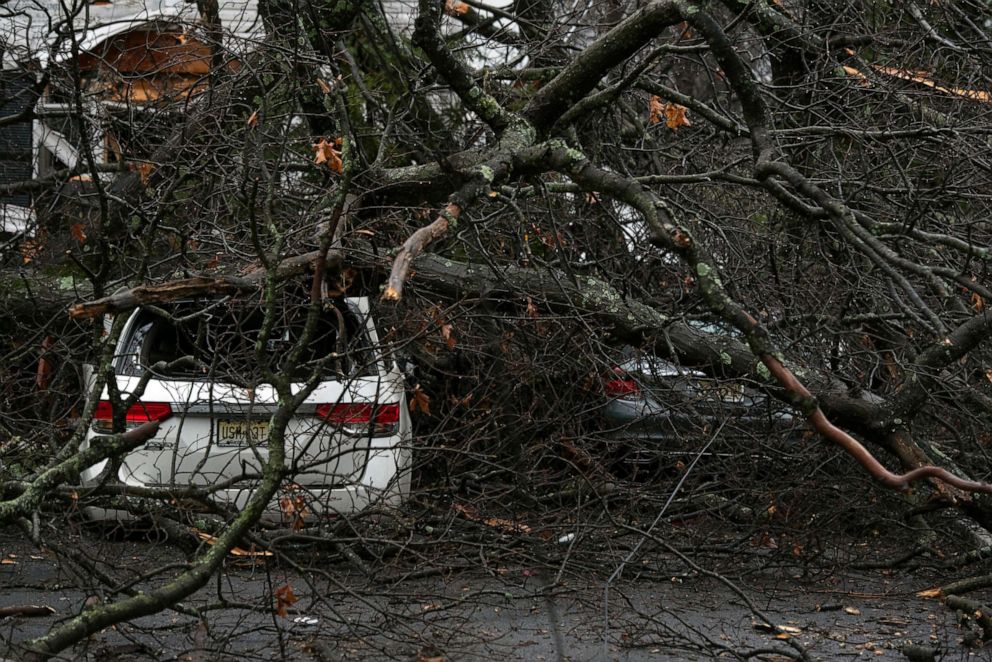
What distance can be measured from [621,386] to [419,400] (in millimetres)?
1315

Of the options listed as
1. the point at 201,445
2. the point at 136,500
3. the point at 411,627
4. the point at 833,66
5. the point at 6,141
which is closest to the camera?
the point at 411,627

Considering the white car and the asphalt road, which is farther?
the white car

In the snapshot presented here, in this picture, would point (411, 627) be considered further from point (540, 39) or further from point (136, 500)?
point (540, 39)

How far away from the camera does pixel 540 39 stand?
345 inches

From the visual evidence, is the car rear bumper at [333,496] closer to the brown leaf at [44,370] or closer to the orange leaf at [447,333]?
the orange leaf at [447,333]

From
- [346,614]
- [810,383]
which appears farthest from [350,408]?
[810,383]

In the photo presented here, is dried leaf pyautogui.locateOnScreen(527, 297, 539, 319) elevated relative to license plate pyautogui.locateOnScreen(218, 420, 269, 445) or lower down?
elevated

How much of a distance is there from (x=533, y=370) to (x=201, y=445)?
2113 millimetres

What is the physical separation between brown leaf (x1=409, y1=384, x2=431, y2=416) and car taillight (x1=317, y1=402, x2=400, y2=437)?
0.49 feet

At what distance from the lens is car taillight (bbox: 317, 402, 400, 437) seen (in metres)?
5.66

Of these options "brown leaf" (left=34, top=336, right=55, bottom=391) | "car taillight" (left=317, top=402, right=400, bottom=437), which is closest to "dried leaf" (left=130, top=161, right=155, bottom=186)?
"brown leaf" (left=34, top=336, right=55, bottom=391)

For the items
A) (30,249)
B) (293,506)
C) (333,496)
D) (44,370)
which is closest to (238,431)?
(333,496)

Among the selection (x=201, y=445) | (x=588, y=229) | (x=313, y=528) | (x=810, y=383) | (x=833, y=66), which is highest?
(x=833, y=66)

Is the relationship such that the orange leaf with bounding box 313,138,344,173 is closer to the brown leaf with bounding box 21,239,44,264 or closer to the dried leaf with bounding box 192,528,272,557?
the dried leaf with bounding box 192,528,272,557
